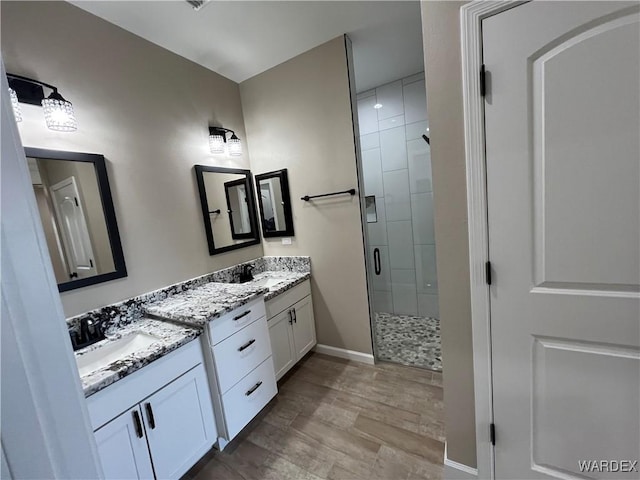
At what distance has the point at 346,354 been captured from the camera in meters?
2.52

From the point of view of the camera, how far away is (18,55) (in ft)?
4.43

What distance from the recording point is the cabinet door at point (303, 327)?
7.84ft

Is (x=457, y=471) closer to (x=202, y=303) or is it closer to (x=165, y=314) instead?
(x=202, y=303)

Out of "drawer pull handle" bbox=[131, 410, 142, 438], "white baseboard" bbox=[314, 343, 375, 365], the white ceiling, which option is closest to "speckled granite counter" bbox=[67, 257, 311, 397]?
"drawer pull handle" bbox=[131, 410, 142, 438]

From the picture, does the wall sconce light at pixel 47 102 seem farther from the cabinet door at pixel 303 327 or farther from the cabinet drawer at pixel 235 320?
the cabinet door at pixel 303 327

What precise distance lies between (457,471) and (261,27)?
117 inches

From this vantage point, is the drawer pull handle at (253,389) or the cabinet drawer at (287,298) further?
the cabinet drawer at (287,298)

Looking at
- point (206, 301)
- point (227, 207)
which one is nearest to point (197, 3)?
point (227, 207)

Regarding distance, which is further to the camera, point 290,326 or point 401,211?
point 401,211

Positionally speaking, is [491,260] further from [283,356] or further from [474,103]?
[283,356]

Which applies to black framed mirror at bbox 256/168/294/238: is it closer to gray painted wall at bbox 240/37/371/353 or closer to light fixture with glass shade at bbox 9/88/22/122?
gray painted wall at bbox 240/37/371/353

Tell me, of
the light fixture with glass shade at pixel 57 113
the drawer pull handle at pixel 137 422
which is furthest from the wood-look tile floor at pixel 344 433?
the light fixture with glass shade at pixel 57 113

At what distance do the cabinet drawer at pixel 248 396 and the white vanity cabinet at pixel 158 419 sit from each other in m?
0.10

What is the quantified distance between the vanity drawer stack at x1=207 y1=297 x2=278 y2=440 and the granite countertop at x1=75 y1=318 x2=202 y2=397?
183mm
